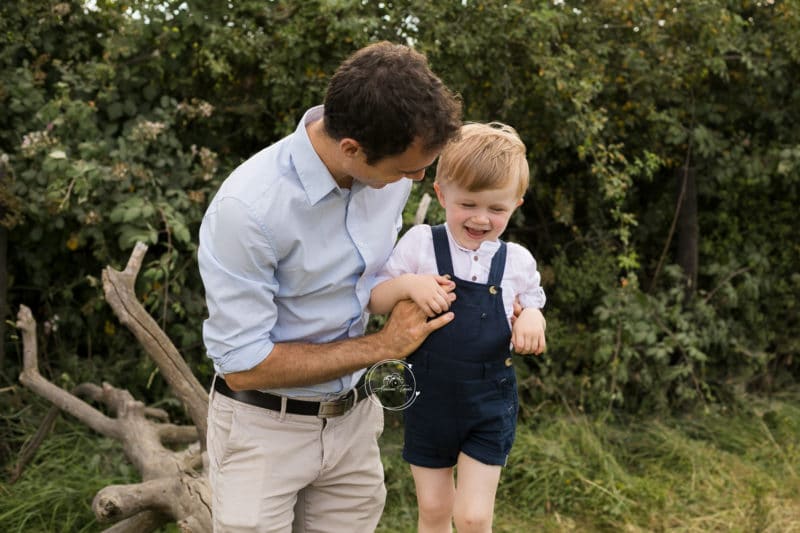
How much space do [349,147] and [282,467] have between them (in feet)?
2.91

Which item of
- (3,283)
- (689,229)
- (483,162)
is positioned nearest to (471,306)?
(483,162)

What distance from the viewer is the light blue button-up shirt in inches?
83.2

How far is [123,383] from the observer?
15.4 feet

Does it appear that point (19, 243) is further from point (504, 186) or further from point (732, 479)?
point (732, 479)

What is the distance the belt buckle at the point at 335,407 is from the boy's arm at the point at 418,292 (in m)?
0.27

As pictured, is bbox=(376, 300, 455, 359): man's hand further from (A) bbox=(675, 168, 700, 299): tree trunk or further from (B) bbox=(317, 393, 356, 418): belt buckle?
(A) bbox=(675, 168, 700, 299): tree trunk

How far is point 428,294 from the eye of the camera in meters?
2.42

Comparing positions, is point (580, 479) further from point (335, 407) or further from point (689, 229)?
point (335, 407)

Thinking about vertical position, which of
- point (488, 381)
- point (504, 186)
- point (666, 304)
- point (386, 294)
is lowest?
point (666, 304)

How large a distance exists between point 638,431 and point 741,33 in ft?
7.86

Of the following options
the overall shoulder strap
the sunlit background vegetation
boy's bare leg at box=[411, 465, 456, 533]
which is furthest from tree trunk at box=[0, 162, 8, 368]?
the overall shoulder strap

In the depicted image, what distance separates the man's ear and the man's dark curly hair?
0.01 m

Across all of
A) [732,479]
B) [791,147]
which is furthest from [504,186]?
[791,147]

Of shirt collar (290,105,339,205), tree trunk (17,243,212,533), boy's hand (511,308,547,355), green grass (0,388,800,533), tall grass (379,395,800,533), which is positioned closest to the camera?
shirt collar (290,105,339,205)
